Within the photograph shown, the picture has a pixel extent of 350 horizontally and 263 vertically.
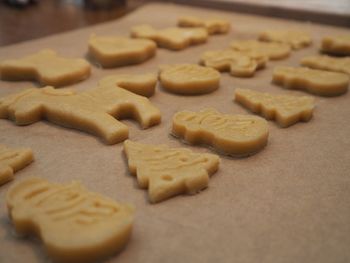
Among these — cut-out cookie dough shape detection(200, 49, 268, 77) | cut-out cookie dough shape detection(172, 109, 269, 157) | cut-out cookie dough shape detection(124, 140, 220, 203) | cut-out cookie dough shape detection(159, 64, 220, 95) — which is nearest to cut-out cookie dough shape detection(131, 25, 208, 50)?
cut-out cookie dough shape detection(200, 49, 268, 77)

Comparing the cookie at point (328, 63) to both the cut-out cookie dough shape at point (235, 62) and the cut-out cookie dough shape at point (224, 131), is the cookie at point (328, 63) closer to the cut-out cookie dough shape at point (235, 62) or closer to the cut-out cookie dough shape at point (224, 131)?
the cut-out cookie dough shape at point (235, 62)

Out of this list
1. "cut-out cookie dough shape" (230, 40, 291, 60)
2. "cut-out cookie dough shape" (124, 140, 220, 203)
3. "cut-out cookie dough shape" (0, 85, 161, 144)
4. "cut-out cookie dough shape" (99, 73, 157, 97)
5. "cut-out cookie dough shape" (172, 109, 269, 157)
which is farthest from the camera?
"cut-out cookie dough shape" (230, 40, 291, 60)

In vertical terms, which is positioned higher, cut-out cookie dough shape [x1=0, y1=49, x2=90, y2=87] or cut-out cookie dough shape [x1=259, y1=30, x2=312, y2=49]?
cut-out cookie dough shape [x1=259, y1=30, x2=312, y2=49]

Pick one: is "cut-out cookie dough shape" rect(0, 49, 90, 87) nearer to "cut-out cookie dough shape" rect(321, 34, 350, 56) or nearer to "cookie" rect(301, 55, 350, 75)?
"cookie" rect(301, 55, 350, 75)

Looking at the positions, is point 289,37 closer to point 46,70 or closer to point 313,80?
point 313,80

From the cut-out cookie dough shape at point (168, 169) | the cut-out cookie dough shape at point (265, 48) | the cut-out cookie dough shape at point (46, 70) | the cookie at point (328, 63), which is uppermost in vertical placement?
the cookie at point (328, 63)

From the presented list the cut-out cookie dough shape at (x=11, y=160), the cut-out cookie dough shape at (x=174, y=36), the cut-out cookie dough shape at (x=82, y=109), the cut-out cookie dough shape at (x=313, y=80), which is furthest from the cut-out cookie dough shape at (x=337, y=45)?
the cut-out cookie dough shape at (x=11, y=160)

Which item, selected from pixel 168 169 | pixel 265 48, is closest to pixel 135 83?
pixel 168 169
